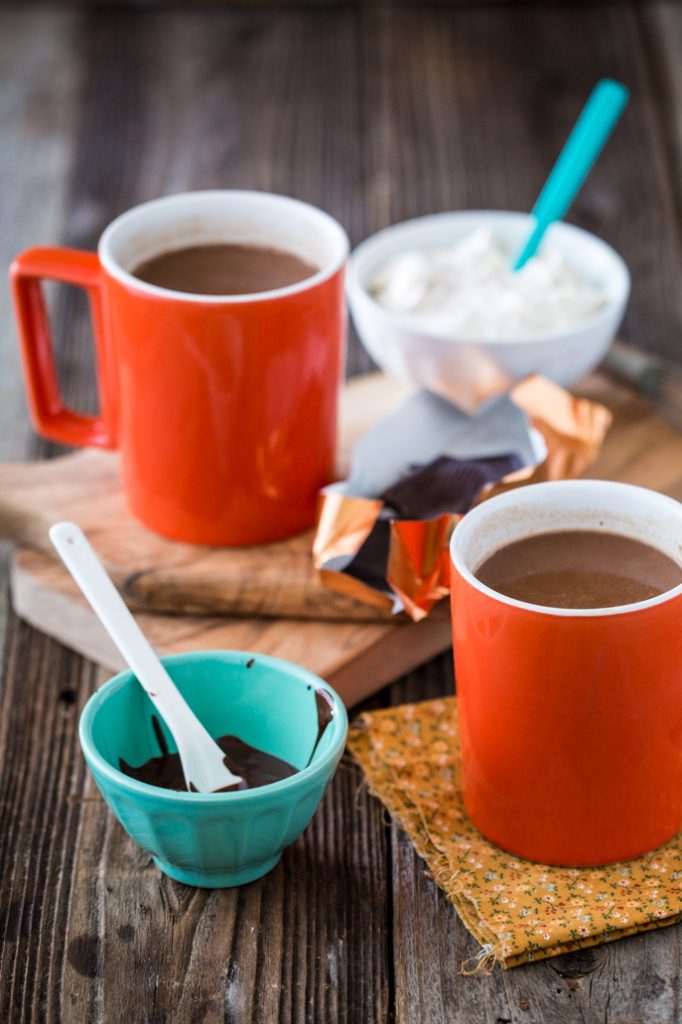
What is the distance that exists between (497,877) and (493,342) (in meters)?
0.49

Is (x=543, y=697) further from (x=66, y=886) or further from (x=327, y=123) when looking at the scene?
(x=327, y=123)

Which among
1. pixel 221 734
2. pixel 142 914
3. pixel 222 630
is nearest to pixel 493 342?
pixel 222 630

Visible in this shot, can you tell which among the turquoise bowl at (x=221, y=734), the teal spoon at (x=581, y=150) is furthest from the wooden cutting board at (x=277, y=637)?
the teal spoon at (x=581, y=150)

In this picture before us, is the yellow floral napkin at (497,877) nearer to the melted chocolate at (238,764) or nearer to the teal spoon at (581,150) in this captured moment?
the melted chocolate at (238,764)

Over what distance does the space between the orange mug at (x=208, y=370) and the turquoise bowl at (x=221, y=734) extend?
22 cm

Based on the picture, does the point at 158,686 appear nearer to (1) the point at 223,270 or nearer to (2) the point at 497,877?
(2) the point at 497,877

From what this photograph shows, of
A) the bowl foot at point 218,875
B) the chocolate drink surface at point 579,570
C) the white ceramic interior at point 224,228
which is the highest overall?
the white ceramic interior at point 224,228

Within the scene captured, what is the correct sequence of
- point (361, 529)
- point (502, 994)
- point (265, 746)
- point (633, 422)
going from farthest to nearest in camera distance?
point (633, 422) < point (361, 529) < point (265, 746) < point (502, 994)

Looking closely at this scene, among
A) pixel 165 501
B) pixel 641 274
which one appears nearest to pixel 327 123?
pixel 641 274

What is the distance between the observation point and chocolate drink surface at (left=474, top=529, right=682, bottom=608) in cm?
81

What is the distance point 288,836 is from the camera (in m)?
0.80

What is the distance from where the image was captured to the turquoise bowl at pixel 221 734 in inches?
29.7

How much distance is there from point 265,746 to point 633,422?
530 millimetres

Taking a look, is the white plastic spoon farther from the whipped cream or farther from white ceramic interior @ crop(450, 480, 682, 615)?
the whipped cream
